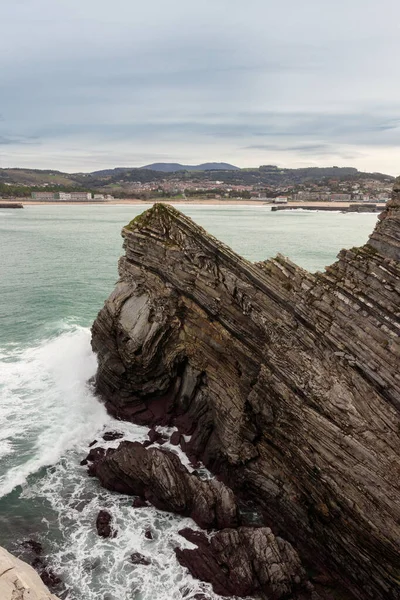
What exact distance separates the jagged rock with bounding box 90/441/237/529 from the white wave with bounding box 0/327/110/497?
12.4 feet

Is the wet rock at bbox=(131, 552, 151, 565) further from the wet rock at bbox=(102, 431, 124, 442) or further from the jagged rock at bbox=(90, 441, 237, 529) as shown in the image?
the wet rock at bbox=(102, 431, 124, 442)

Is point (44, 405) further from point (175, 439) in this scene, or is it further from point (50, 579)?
point (50, 579)

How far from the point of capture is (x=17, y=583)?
12773 mm

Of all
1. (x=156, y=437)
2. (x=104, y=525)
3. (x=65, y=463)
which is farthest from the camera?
(x=156, y=437)

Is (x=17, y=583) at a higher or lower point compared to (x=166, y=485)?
higher

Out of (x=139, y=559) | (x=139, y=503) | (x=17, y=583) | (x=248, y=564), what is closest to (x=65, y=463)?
(x=139, y=503)

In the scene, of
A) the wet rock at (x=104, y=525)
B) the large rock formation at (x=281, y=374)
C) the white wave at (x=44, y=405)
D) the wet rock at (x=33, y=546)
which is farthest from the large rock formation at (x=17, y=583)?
the large rock formation at (x=281, y=374)

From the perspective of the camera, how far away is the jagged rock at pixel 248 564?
15.2 meters

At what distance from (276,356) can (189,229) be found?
27.4 feet

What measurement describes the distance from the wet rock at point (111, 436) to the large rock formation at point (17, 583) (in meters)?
9.04

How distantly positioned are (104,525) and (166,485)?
9.61ft

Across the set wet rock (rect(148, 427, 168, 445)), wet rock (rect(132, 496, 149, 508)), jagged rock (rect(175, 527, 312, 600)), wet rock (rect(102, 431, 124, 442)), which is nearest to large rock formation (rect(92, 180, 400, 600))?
wet rock (rect(148, 427, 168, 445))

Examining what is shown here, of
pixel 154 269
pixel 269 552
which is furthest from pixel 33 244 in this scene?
pixel 269 552

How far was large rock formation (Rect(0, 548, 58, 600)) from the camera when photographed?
1227cm
